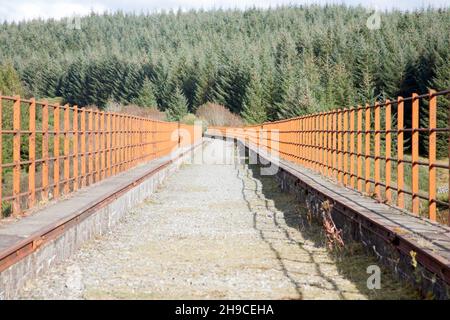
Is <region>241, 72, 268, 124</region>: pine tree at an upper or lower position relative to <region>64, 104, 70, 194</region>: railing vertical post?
upper

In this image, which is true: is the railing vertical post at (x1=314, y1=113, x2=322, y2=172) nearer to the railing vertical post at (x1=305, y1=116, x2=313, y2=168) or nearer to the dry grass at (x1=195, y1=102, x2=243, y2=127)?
the railing vertical post at (x1=305, y1=116, x2=313, y2=168)

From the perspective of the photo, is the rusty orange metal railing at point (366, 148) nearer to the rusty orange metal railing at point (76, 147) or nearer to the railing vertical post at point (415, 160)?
the railing vertical post at point (415, 160)

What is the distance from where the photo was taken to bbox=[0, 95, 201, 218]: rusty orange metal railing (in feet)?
29.2

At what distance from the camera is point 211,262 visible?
7.72 metres

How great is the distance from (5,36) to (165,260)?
660ft

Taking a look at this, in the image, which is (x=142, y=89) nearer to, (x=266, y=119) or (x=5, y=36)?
(x=266, y=119)

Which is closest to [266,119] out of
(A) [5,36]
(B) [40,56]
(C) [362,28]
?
(C) [362,28]

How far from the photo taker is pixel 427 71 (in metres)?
78.5

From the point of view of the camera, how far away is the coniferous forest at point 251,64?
87.9 metres

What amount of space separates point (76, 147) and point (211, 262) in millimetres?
5750

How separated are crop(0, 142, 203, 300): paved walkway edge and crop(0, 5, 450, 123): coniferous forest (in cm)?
6490

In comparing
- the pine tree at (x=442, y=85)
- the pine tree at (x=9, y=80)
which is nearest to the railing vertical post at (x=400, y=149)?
the pine tree at (x=442, y=85)

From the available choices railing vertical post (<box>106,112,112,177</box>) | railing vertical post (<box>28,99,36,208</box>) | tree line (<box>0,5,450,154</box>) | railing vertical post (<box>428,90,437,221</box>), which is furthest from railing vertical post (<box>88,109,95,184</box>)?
tree line (<box>0,5,450,154</box>)

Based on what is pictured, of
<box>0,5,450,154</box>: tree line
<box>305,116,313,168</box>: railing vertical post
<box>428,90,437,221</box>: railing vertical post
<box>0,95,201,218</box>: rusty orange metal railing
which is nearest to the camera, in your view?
<box>428,90,437,221</box>: railing vertical post
